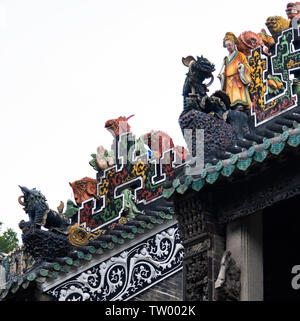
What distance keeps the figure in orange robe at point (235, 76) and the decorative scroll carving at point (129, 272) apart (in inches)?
165

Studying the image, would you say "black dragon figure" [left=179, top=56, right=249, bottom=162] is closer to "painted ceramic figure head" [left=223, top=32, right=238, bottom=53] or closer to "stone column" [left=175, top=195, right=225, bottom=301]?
"painted ceramic figure head" [left=223, top=32, right=238, bottom=53]

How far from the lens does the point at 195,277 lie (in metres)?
19.3

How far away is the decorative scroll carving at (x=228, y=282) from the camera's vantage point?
1869 centimetres

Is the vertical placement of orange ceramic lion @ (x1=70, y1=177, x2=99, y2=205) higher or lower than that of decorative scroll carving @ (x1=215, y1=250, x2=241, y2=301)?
higher

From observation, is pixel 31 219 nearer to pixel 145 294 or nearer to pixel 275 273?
pixel 145 294

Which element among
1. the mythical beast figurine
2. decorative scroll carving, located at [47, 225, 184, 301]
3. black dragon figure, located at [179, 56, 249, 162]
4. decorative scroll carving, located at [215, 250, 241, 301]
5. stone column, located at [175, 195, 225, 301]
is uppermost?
the mythical beast figurine

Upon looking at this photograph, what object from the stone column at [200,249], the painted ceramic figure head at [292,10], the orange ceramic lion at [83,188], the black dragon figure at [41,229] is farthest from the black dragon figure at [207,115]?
the orange ceramic lion at [83,188]

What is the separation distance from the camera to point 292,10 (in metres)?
20.9

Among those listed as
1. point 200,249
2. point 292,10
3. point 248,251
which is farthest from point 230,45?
point 248,251

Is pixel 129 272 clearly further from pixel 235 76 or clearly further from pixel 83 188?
pixel 235 76

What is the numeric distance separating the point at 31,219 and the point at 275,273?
28.8ft

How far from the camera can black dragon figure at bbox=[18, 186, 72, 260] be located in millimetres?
26328

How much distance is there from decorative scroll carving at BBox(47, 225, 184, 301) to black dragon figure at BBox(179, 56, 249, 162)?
419 cm

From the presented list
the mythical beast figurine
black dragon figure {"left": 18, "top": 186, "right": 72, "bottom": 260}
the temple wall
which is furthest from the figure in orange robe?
the mythical beast figurine
